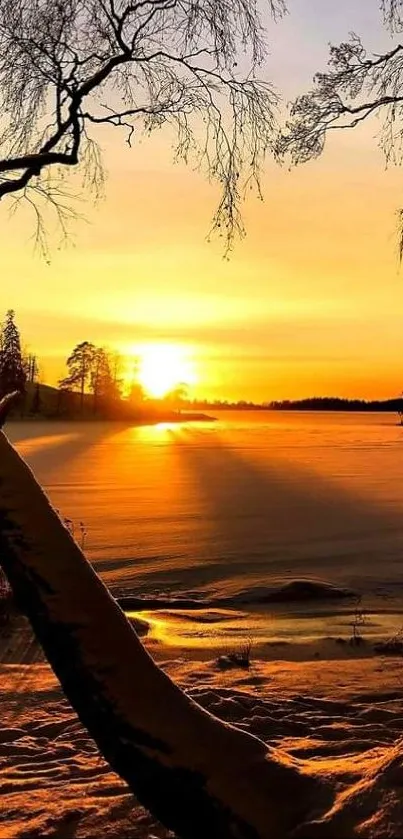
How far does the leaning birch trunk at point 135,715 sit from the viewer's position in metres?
2.61

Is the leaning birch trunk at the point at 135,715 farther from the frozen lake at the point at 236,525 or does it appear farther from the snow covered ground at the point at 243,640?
the frozen lake at the point at 236,525

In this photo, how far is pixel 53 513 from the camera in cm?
286

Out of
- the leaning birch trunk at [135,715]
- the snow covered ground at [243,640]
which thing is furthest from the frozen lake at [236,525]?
the leaning birch trunk at [135,715]

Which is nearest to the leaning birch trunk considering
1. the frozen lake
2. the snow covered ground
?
the snow covered ground

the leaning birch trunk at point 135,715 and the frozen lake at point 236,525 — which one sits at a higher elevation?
the leaning birch trunk at point 135,715

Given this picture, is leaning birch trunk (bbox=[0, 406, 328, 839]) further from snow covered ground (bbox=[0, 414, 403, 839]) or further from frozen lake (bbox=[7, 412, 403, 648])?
frozen lake (bbox=[7, 412, 403, 648])

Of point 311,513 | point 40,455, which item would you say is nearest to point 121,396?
point 40,455

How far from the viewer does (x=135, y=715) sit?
2.64 metres

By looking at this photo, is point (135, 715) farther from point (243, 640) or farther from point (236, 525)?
point (236, 525)

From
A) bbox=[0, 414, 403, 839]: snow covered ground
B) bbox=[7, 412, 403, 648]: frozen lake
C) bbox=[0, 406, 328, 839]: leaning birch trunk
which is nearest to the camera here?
bbox=[0, 406, 328, 839]: leaning birch trunk

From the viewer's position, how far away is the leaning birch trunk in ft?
8.55

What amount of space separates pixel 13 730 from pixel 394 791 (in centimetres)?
339

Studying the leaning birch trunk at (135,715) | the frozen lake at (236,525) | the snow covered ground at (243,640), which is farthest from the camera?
the frozen lake at (236,525)

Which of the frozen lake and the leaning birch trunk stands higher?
the leaning birch trunk
